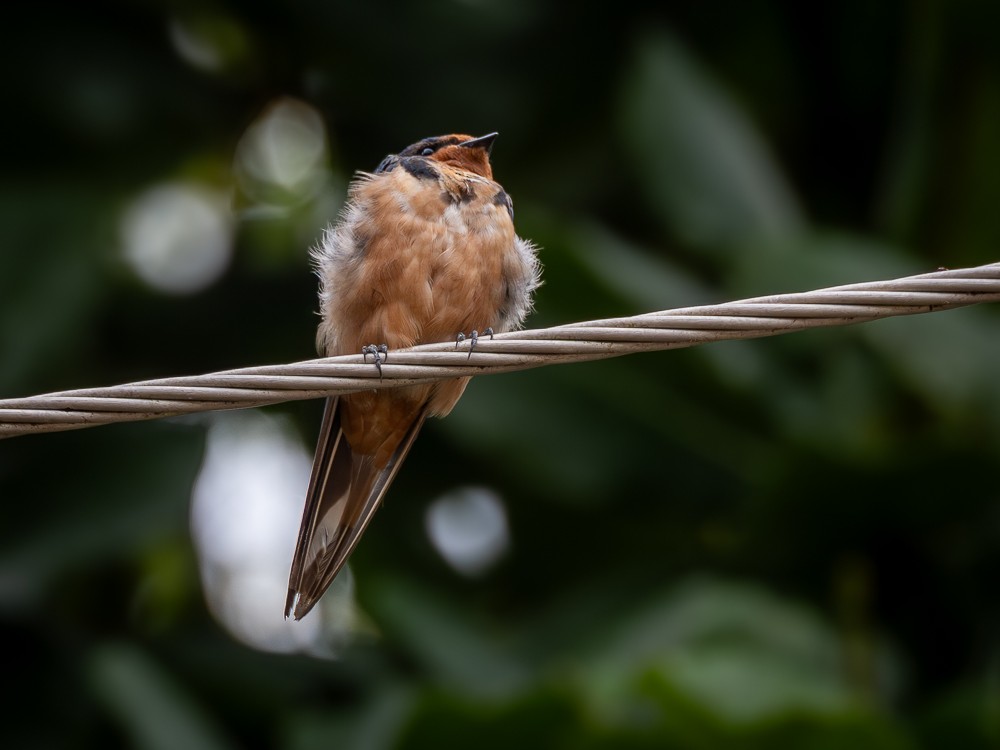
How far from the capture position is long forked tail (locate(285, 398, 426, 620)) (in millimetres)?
5527

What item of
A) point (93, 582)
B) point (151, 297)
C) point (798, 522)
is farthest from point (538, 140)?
point (93, 582)

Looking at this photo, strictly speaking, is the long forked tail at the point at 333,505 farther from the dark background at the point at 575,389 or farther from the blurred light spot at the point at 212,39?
the blurred light spot at the point at 212,39

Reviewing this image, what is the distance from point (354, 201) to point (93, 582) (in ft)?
18.1

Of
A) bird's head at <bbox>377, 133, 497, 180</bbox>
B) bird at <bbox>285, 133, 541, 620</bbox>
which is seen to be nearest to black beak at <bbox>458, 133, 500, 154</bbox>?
bird's head at <bbox>377, 133, 497, 180</bbox>

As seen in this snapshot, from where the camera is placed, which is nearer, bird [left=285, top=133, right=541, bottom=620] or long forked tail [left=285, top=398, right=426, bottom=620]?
long forked tail [left=285, top=398, right=426, bottom=620]

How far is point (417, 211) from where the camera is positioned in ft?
20.0

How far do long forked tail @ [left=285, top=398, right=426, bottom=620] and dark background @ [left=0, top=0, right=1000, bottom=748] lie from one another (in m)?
2.36

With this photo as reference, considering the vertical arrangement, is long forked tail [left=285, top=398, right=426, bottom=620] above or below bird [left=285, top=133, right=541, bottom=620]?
below

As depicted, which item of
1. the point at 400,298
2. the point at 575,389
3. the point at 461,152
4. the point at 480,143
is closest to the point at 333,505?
the point at 400,298

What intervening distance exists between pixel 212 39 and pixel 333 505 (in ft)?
24.7

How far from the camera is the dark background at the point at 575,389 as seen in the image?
870 cm

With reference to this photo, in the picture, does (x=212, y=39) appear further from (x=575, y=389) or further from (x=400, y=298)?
(x=400, y=298)

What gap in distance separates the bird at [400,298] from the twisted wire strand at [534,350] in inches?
65.8

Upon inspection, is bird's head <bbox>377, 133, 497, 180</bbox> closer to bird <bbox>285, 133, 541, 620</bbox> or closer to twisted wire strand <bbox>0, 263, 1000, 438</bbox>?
bird <bbox>285, 133, 541, 620</bbox>
